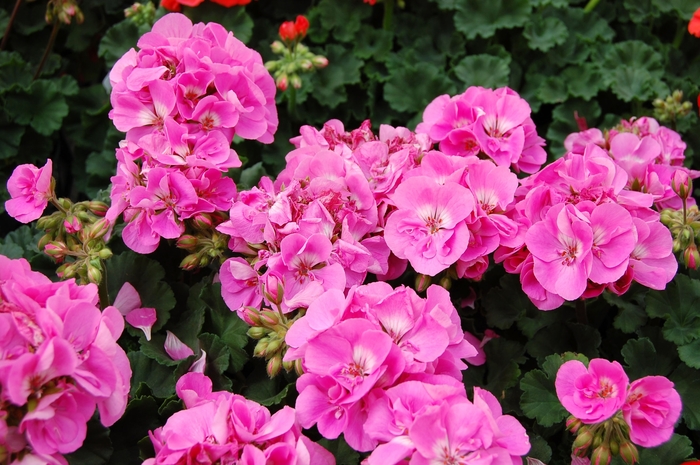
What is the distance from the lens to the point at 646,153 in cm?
164

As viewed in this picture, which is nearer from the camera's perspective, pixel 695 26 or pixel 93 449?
pixel 93 449

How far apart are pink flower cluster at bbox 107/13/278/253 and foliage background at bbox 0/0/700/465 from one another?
23 centimetres

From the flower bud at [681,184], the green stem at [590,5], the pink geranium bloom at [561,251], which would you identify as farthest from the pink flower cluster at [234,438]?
the green stem at [590,5]

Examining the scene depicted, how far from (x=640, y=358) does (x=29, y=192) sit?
138 centimetres

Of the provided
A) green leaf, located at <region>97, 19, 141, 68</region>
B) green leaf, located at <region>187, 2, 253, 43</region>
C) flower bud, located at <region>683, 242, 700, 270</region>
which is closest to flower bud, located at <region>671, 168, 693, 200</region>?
flower bud, located at <region>683, 242, 700, 270</region>

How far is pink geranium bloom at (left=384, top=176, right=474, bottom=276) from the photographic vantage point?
129cm

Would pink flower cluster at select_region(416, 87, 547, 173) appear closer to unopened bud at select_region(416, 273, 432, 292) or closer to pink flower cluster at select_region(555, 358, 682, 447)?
unopened bud at select_region(416, 273, 432, 292)

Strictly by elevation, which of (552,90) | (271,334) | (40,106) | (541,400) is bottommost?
(40,106)

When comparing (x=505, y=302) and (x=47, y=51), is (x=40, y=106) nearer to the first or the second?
(x=47, y=51)

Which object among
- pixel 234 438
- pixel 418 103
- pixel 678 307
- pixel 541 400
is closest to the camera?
pixel 234 438

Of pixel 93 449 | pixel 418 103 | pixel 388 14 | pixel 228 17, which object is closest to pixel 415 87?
pixel 418 103

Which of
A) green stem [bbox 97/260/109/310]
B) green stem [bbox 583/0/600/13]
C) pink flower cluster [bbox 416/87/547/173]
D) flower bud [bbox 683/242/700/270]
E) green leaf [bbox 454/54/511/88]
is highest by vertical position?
pink flower cluster [bbox 416/87/547/173]

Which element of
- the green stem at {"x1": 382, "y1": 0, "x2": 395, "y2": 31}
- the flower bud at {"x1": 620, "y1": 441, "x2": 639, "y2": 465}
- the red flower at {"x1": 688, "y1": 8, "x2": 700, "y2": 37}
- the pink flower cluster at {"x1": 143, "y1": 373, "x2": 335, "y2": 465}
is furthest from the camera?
the green stem at {"x1": 382, "y1": 0, "x2": 395, "y2": 31}

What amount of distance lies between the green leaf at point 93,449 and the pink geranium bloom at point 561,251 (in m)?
0.85
